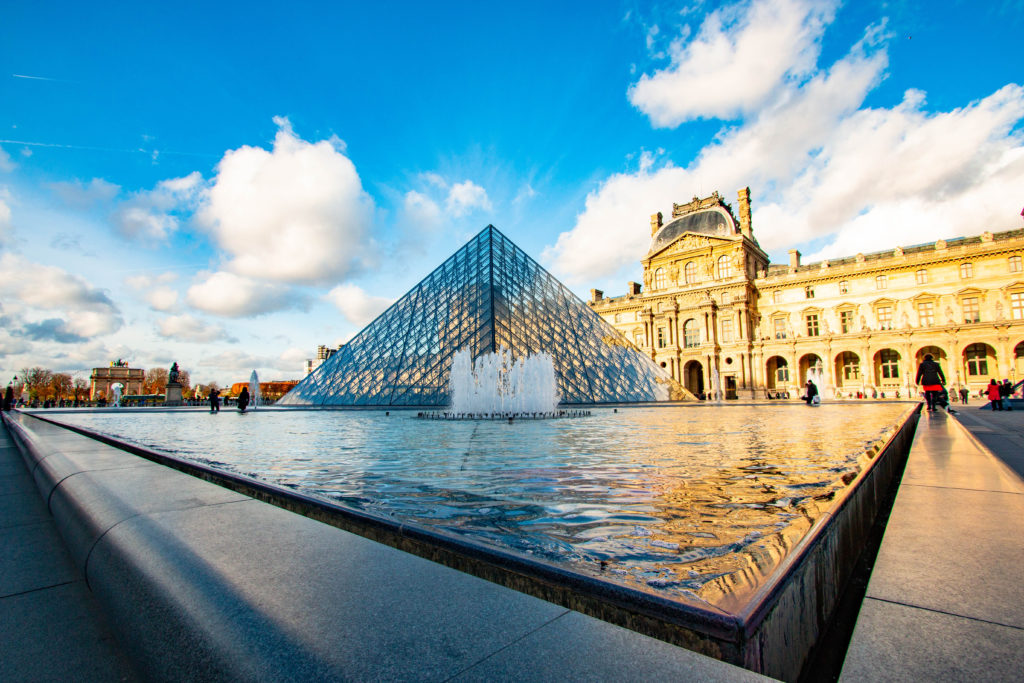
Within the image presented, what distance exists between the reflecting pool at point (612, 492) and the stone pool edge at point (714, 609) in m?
0.09

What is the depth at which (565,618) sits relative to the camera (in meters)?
1.05

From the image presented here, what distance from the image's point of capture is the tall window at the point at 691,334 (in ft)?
A: 125

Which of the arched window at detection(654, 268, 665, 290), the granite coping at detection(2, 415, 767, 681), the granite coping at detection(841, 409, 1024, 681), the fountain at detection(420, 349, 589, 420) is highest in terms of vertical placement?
the arched window at detection(654, 268, 665, 290)

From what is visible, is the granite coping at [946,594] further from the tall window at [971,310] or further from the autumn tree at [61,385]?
the autumn tree at [61,385]

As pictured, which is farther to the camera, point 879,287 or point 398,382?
point 879,287

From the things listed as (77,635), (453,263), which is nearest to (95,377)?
(453,263)

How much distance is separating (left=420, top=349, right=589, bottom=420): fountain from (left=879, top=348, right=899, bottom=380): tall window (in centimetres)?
2853

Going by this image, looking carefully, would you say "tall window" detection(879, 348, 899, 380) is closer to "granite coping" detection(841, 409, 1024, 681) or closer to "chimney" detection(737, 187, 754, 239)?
"chimney" detection(737, 187, 754, 239)

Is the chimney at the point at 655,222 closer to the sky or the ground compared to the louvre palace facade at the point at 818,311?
closer to the sky

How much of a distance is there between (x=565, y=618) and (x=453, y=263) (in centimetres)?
2173

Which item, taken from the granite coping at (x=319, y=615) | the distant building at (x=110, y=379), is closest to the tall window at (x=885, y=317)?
the granite coping at (x=319, y=615)

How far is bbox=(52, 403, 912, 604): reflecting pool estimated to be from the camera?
1.61 m

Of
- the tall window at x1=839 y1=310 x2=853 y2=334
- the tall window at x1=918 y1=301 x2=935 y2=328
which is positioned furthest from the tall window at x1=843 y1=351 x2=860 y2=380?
the tall window at x1=918 y1=301 x2=935 y2=328

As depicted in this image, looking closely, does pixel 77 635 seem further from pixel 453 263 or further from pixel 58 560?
pixel 453 263
